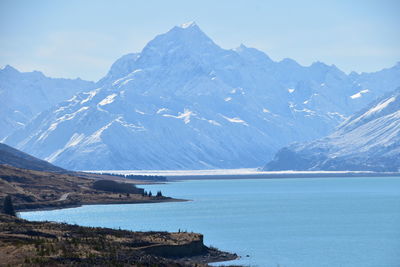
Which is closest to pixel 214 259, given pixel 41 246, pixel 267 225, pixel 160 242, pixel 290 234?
pixel 160 242

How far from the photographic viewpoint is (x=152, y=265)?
311 ft

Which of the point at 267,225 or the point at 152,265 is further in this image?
the point at 267,225

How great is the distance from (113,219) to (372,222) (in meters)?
56.0

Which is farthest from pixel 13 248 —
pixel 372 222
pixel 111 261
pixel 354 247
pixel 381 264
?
pixel 372 222

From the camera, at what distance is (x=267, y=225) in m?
186

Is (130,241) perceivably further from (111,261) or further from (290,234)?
(290,234)

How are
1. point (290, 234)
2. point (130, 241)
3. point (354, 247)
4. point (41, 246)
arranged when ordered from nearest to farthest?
1. point (41, 246)
2. point (130, 241)
3. point (354, 247)
4. point (290, 234)

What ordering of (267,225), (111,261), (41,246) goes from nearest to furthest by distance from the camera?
1. (111,261)
2. (41,246)
3. (267,225)

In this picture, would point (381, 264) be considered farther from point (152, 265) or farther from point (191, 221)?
point (191, 221)

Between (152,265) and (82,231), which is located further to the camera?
(82,231)

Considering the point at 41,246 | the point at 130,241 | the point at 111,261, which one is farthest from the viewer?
the point at 130,241

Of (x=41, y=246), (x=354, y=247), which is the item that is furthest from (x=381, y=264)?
(x=41, y=246)

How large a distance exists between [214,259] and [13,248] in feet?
101

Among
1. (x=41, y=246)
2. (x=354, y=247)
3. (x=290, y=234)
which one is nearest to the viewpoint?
(x=41, y=246)
